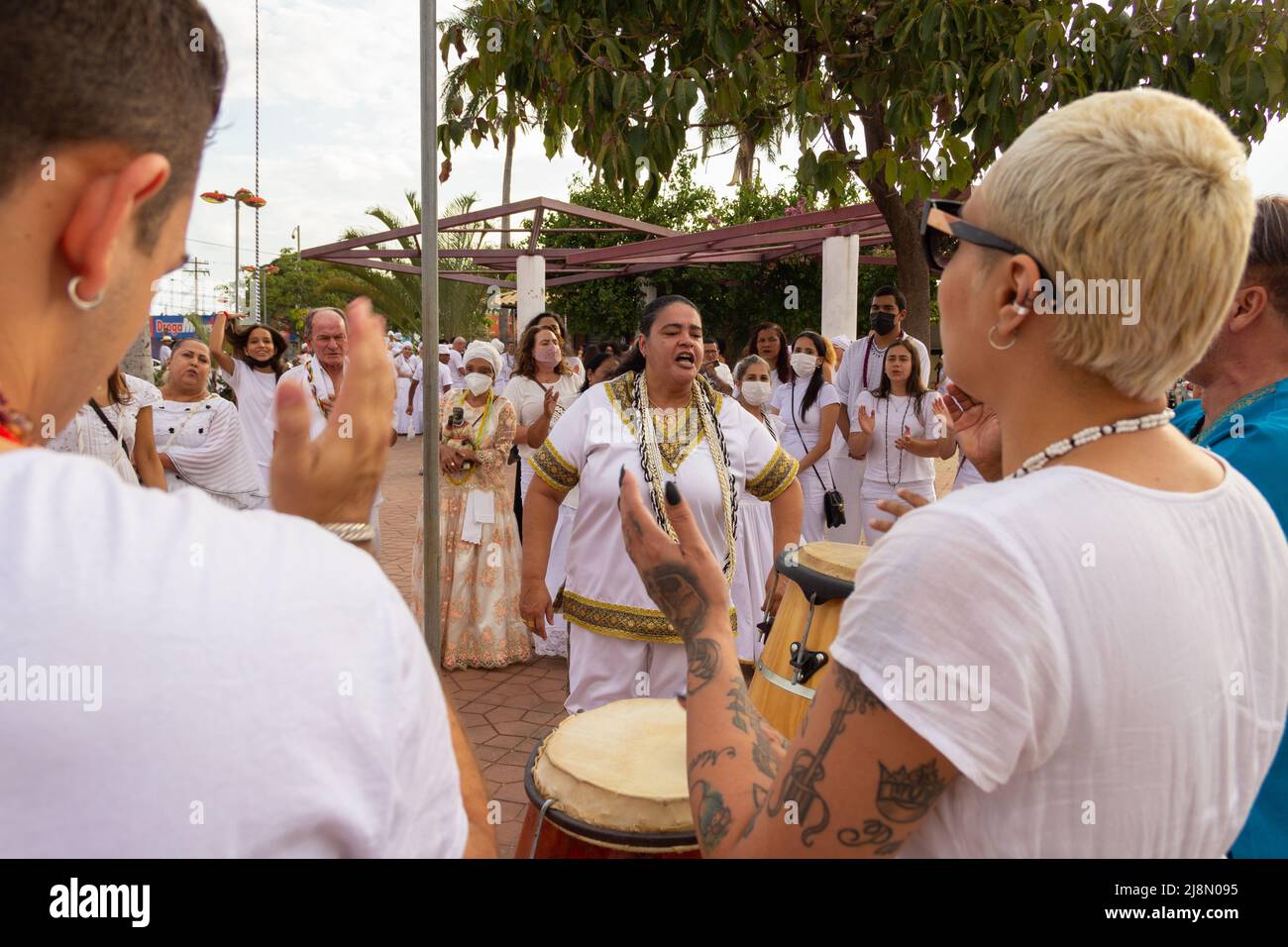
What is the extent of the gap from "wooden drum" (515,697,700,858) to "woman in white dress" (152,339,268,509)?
3768mm

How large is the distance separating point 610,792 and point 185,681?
1.57 meters

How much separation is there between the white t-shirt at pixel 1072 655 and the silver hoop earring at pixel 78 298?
2.73 ft

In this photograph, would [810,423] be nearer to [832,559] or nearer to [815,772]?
[832,559]

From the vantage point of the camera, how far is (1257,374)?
2041mm

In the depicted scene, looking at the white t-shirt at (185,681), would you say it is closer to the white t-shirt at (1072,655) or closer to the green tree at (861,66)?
the white t-shirt at (1072,655)

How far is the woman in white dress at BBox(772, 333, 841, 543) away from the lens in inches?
259

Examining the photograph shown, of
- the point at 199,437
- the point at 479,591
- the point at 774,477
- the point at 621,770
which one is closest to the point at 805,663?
the point at 621,770

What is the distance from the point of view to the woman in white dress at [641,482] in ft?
11.4

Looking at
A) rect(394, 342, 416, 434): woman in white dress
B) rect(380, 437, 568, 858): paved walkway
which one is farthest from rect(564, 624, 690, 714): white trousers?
rect(394, 342, 416, 434): woman in white dress

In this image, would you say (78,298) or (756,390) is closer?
(78,298)

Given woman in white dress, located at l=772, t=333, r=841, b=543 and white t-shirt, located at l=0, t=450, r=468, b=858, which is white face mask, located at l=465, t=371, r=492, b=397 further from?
white t-shirt, located at l=0, t=450, r=468, b=858

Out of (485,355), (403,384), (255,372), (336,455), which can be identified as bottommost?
(336,455)

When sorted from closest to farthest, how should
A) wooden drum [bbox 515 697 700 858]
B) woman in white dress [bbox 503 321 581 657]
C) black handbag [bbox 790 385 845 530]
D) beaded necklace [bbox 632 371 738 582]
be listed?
1. wooden drum [bbox 515 697 700 858]
2. beaded necklace [bbox 632 371 738 582]
3. black handbag [bbox 790 385 845 530]
4. woman in white dress [bbox 503 321 581 657]
